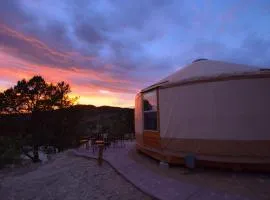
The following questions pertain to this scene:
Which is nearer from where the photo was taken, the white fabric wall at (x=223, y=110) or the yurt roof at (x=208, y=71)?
the white fabric wall at (x=223, y=110)

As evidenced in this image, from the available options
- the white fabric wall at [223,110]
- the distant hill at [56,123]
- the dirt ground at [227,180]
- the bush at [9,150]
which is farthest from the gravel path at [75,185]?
the distant hill at [56,123]

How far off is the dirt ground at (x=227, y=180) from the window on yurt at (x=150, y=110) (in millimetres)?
1331

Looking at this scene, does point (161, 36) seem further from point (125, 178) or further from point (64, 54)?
point (125, 178)

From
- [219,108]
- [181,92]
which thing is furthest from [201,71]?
[219,108]

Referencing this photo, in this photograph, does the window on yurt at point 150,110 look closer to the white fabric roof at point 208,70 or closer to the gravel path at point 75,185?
the white fabric roof at point 208,70

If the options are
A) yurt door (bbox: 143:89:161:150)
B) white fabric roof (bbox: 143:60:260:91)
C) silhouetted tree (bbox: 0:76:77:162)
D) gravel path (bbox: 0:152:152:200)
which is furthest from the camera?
silhouetted tree (bbox: 0:76:77:162)

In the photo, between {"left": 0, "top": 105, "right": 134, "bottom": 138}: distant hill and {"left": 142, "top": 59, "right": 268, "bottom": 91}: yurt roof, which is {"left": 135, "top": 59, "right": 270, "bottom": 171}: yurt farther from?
{"left": 0, "top": 105, "right": 134, "bottom": 138}: distant hill

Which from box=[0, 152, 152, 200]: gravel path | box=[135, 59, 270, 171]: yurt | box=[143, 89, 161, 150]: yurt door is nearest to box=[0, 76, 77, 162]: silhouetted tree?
box=[0, 152, 152, 200]: gravel path

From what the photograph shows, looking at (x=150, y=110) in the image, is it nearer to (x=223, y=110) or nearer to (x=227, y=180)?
(x=223, y=110)

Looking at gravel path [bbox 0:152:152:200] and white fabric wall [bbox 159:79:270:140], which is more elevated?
white fabric wall [bbox 159:79:270:140]

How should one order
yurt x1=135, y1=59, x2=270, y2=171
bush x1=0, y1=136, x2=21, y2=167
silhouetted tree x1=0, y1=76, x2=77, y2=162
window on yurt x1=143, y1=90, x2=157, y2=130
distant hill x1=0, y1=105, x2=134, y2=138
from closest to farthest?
yurt x1=135, y1=59, x2=270, y2=171 < window on yurt x1=143, y1=90, x2=157, y2=130 < bush x1=0, y1=136, x2=21, y2=167 < silhouetted tree x1=0, y1=76, x2=77, y2=162 < distant hill x1=0, y1=105, x2=134, y2=138

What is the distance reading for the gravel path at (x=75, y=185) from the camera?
16.8 ft

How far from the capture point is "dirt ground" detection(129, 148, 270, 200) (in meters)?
4.41

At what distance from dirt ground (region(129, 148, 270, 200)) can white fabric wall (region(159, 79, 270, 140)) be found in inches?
30.9
